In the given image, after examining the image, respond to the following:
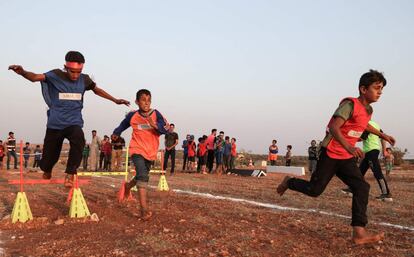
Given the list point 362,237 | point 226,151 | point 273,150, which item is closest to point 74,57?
Answer: point 362,237

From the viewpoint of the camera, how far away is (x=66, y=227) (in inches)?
224

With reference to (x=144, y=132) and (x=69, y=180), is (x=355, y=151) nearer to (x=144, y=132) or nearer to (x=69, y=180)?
(x=144, y=132)

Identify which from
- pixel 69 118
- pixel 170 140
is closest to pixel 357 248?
pixel 69 118

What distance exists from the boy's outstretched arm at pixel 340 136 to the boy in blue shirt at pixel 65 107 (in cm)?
349

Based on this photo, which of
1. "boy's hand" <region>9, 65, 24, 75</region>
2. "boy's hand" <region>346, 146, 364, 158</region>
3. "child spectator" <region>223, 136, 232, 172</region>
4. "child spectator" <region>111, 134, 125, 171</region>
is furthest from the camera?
"child spectator" <region>223, 136, 232, 172</region>

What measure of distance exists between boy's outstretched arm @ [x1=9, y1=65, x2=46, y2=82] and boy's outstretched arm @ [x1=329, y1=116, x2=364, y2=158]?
390cm

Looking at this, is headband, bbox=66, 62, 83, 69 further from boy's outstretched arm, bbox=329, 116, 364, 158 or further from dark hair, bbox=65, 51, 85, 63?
boy's outstretched arm, bbox=329, 116, 364, 158

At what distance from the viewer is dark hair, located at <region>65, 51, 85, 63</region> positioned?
20.6 ft

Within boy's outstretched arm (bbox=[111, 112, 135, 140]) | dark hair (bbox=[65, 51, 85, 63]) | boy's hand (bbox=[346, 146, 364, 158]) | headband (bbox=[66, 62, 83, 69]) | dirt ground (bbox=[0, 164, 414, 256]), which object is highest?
dark hair (bbox=[65, 51, 85, 63])

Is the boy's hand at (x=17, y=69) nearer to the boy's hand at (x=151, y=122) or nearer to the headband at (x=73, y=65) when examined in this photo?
the headband at (x=73, y=65)

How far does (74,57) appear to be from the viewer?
6297mm

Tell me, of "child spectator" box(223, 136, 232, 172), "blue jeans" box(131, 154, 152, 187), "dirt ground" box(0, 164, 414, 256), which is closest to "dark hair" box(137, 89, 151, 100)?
"blue jeans" box(131, 154, 152, 187)

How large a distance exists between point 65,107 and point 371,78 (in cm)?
408

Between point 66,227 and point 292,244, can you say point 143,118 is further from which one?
point 292,244
